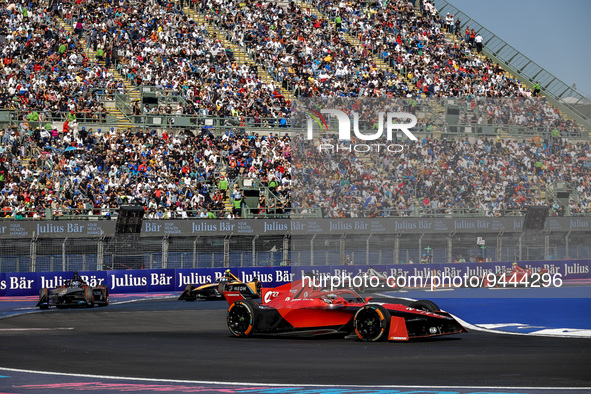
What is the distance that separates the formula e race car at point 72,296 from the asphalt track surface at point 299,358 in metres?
7.56

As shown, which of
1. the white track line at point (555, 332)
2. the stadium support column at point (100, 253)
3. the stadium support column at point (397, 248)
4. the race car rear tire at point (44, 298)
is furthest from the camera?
the stadium support column at point (100, 253)

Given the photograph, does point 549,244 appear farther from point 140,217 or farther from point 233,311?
point 140,217

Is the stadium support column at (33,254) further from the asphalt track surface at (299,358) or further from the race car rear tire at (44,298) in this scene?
the asphalt track surface at (299,358)

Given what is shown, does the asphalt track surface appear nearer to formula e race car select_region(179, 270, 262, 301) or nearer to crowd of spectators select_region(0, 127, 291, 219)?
formula e race car select_region(179, 270, 262, 301)

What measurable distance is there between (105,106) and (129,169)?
5.55 metres

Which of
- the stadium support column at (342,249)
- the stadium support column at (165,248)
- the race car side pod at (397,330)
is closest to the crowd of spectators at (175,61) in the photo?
the stadium support column at (165,248)

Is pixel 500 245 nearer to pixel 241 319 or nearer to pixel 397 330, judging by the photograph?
pixel 397 330

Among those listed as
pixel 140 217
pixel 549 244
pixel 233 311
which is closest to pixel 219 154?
pixel 140 217

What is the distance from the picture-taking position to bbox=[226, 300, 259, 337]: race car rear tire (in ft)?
53.7

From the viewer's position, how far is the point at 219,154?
1575 inches

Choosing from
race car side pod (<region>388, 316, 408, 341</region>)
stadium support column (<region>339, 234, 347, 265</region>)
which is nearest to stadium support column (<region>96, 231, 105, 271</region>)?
stadium support column (<region>339, 234, 347, 265</region>)

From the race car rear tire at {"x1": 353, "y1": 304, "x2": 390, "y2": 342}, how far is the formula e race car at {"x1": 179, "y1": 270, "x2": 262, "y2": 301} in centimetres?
1352

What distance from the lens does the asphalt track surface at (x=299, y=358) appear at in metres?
10.4

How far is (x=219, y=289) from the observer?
2995 centimetres
